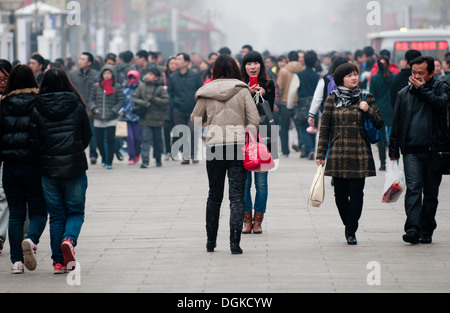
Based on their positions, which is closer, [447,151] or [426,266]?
[426,266]

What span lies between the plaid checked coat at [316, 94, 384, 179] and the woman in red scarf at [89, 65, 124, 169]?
26.1 ft

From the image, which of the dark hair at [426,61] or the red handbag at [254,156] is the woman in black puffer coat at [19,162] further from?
the dark hair at [426,61]

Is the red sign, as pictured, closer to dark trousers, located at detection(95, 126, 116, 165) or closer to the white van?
the white van

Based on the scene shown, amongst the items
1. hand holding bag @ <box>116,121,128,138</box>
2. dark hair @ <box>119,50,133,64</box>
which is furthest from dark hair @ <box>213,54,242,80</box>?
dark hair @ <box>119,50,133,64</box>

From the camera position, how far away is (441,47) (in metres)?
25.7

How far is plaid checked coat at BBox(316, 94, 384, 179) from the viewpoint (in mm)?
8531

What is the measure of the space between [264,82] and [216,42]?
85919mm

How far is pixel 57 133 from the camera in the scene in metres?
7.47

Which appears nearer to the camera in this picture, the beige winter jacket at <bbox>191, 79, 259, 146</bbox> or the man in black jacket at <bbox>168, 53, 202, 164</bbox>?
the beige winter jacket at <bbox>191, 79, 259, 146</bbox>

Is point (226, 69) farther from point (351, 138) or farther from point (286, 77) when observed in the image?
point (286, 77)

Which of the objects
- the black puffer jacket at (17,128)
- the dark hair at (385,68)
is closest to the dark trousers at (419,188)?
the black puffer jacket at (17,128)

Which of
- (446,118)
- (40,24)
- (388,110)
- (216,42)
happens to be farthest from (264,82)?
(216,42)

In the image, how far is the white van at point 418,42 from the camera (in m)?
25.7
